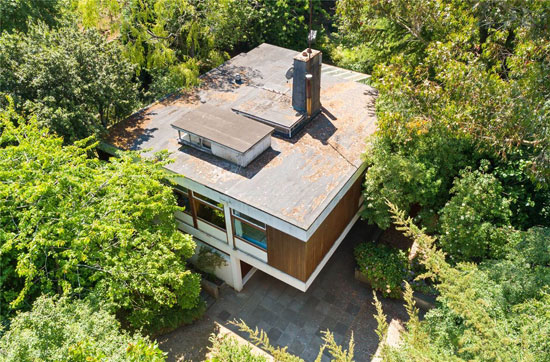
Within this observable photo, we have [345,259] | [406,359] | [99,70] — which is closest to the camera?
[406,359]

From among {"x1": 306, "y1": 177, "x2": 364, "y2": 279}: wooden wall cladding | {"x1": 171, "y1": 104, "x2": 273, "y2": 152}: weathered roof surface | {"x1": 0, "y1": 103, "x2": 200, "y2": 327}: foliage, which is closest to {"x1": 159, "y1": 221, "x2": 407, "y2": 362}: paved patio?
{"x1": 306, "y1": 177, "x2": 364, "y2": 279}: wooden wall cladding

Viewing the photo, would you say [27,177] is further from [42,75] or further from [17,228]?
[42,75]

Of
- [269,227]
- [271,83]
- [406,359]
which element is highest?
[271,83]

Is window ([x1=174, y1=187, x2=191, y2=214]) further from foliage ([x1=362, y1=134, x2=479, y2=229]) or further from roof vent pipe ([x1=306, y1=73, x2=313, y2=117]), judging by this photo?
foliage ([x1=362, y1=134, x2=479, y2=229])

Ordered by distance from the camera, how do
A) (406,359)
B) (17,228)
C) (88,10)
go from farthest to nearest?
(88,10) → (17,228) → (406,359)

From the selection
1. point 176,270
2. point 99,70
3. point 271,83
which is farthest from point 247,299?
point 99,70

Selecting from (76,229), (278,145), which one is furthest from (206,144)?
(76,229)

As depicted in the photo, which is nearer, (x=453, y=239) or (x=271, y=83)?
(x=453, y=239)
